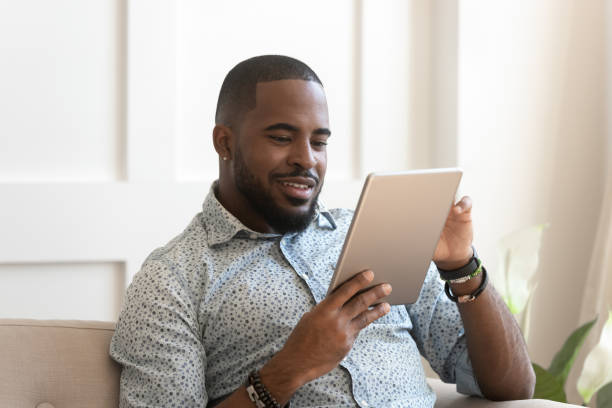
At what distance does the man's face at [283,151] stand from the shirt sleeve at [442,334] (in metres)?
0.28

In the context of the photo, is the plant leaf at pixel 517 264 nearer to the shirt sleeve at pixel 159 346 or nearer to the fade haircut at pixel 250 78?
the fade haircut at pixel 250 78

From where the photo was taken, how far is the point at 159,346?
3.84 feet

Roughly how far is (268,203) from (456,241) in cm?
31

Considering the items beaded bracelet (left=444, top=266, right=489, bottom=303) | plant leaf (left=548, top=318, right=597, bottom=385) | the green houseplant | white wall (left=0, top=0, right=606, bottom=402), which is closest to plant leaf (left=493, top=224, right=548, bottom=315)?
the green houseplant

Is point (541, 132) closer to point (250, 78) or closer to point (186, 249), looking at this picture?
point (250, 78)

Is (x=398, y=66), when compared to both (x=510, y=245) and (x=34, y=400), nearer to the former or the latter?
(x=510, y=245)

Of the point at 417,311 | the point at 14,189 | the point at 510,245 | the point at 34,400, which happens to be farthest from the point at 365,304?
the point at 14,189

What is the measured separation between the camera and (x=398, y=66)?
6.89 feet

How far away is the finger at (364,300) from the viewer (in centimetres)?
111

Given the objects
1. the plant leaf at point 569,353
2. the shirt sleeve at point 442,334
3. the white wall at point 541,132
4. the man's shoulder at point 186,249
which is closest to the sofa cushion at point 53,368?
the man's shoulder at point 186,249

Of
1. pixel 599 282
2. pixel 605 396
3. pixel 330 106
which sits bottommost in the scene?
pixel 605 396

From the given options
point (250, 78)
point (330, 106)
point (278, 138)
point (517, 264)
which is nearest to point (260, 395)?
point (278, 138)

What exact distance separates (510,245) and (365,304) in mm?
763

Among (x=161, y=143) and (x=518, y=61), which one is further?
(x=518, y=61)
